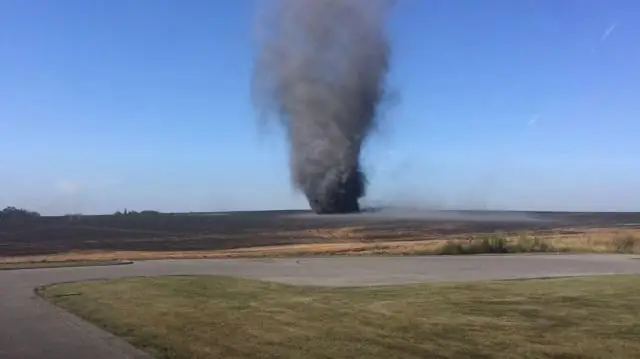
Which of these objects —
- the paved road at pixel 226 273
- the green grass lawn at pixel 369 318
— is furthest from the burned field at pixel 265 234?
the green grass lawn at pixel 369 318

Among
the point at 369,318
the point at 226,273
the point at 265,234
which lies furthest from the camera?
the point at 265,234

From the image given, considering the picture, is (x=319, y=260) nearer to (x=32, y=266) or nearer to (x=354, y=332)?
(x=32, y=266)

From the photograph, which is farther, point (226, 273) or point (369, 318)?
point (226, 273)

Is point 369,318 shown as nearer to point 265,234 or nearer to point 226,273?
point 226,273

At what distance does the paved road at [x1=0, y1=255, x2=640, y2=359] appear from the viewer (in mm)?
8305

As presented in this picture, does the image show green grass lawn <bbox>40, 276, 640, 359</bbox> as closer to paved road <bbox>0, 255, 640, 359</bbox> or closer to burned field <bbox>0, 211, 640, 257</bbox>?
paved road <bbox>0, 255, 640, 359</bbox>

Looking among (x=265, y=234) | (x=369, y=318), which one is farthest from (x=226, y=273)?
(x=265, y=234)

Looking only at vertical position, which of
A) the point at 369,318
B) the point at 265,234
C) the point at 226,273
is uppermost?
the point at 265,234

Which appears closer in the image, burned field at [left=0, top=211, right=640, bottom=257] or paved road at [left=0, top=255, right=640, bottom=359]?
paved road at [left=0, top=255, right=640, bottom=359]

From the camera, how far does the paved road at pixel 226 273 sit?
27.2 feet

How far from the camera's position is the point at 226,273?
18078 mm

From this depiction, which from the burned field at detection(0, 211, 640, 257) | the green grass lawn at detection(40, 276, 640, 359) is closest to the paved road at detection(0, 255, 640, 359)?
the green grass lawn at detection(40, 276, 640, 359)

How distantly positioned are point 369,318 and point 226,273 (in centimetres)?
853

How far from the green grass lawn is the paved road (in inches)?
17.3
